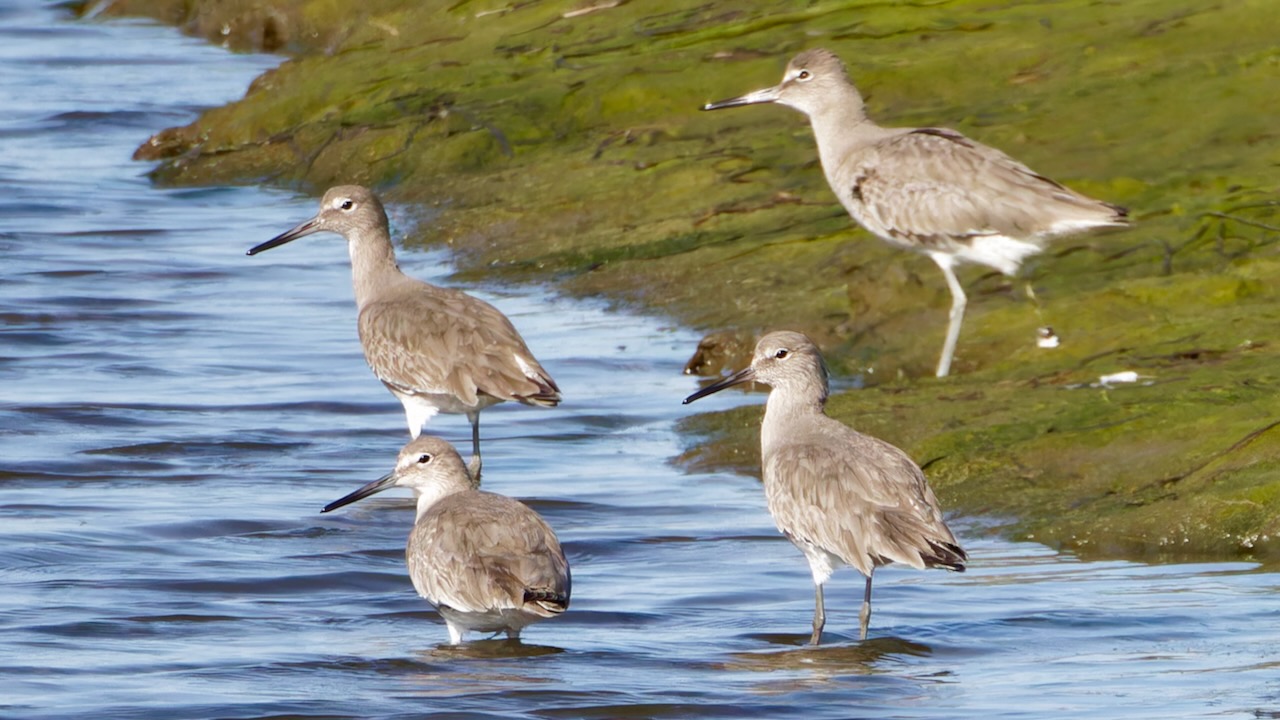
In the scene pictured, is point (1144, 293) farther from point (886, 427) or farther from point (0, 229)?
point (0, 229)

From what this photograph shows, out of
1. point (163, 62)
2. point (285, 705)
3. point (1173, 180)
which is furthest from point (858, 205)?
point (163, 62)

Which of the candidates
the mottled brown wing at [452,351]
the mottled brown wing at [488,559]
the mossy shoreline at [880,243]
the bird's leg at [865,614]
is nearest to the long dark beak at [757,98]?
the mossy shoreline at [880,243]

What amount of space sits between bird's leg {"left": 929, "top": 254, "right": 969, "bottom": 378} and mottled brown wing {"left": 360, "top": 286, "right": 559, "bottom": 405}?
7.79 feet

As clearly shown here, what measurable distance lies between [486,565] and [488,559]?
0.19 ft

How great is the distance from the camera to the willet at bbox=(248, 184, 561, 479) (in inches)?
470

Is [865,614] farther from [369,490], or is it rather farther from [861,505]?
[369,490]

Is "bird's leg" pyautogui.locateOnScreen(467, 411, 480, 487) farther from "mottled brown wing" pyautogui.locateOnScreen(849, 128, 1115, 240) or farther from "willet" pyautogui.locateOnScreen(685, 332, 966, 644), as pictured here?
"mottled brown wing" pyautogui.locateOnScreen(849, 128, 1115, 240)

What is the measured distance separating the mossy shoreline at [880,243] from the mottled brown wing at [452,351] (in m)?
1.07

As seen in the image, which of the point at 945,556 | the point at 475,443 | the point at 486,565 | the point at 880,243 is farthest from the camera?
the point at 880,243

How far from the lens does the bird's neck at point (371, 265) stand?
1334 centimetres

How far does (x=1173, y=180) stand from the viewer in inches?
592

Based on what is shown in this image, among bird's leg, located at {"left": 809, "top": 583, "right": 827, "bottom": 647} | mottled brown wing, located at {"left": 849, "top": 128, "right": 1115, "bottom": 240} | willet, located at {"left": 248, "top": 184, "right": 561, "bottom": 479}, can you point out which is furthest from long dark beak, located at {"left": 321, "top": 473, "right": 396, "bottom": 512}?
mottled brown wing, located at {"left": 849, "top": 128, "right": 1115, "bottom": 240}

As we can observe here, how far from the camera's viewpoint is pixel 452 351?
12133 mm

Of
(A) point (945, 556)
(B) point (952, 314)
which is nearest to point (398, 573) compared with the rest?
(A) point (945, 556)
